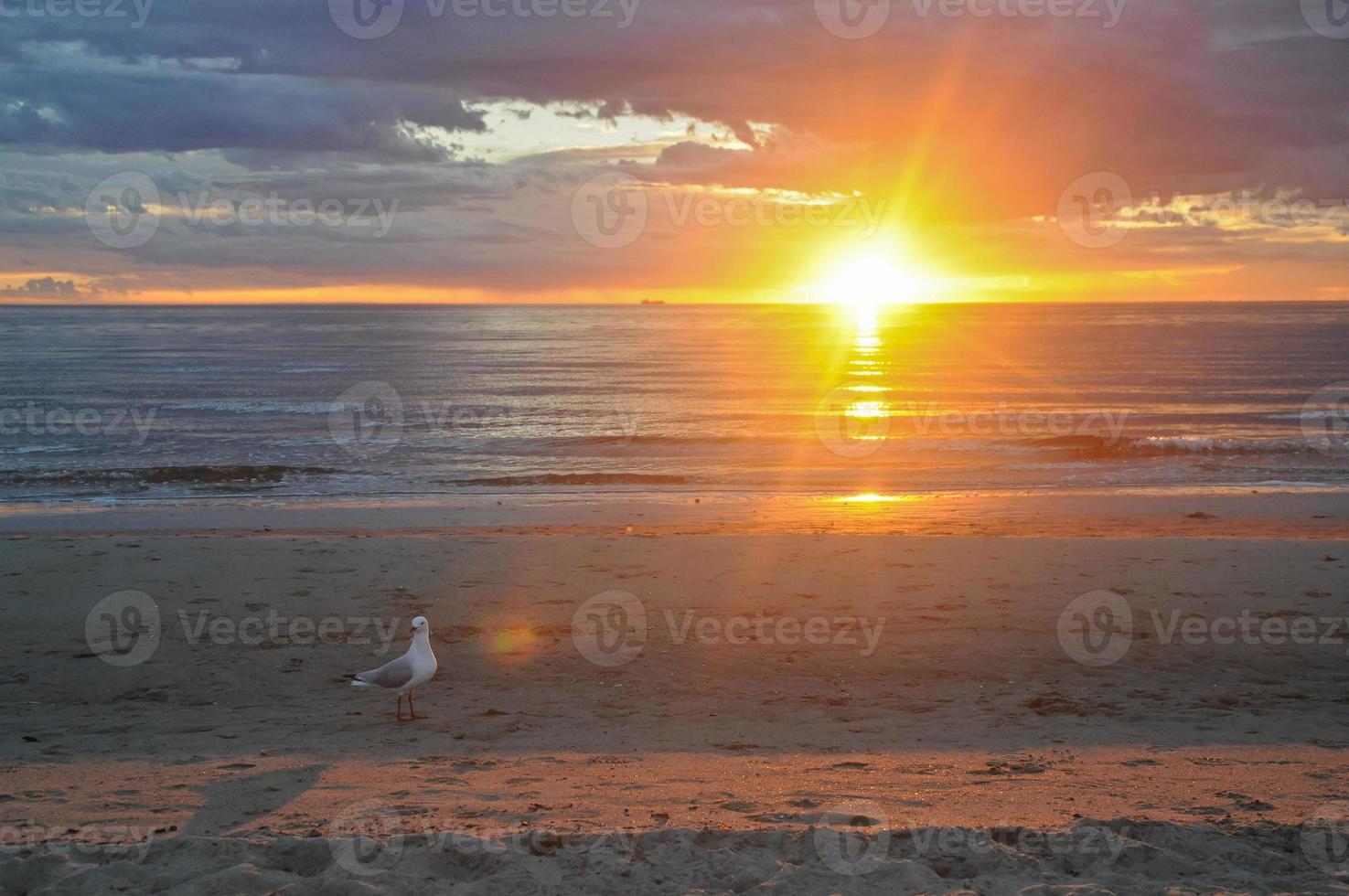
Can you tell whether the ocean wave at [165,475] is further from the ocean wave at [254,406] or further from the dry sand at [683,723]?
the ocean wave at [254,406]

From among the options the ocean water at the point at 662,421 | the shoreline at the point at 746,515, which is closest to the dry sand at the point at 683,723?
the shoreline at the point at 746,515

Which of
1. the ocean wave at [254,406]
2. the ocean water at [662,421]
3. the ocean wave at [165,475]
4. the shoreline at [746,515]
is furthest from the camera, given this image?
the ocean wave at [254,406]

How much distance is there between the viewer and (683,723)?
27.6 feet

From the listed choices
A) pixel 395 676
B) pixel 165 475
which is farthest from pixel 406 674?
pixel 165 475

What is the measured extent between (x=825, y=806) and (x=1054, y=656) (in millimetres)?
4744

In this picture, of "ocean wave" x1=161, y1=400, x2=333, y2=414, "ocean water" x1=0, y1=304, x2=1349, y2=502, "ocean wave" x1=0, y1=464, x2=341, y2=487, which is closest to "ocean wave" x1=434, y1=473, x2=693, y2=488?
"ocean water" x1=0, y1=304, x2=1349, y2=502

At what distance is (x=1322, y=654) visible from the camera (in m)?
9.98

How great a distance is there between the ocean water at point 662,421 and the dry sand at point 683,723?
11.9 m

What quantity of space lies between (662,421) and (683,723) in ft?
109

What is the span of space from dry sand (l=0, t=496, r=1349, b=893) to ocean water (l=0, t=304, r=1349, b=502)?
11930 mm

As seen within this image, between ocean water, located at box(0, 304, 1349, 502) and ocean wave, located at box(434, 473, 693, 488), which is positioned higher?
ocean water, located at box(0, 304, 1349, 502)

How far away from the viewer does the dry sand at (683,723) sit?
17.6ft

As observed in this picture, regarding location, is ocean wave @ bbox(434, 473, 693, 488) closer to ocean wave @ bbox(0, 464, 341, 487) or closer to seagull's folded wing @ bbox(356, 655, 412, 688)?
ocean wave @ bbox(0, 464, 341, 487)

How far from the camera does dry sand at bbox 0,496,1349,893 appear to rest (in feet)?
17.6
